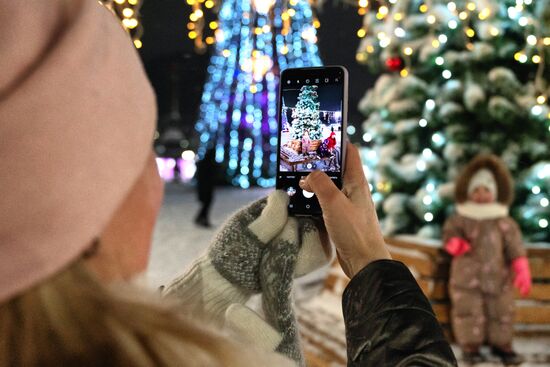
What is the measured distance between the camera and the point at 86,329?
419 millimetres

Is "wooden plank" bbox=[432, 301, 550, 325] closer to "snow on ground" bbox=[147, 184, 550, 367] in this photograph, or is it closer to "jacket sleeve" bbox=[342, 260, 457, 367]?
"snow on ground" bbox=[147, 184, 550, 367]

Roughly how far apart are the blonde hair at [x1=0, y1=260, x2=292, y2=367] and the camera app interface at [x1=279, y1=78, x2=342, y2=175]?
680 mm

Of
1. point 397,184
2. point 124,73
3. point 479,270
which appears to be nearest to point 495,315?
point 479,270

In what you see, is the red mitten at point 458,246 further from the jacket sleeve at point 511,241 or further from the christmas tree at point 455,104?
the christmas tree at point 455,104

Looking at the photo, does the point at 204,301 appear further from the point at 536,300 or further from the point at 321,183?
the point at 536,300

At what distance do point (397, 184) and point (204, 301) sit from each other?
337 centimetres

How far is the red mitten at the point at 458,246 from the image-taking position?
132 inches

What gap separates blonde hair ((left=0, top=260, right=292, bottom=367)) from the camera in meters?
0.42

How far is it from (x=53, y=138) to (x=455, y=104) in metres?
3.74

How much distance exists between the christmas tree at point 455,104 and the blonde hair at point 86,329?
3.60 metres

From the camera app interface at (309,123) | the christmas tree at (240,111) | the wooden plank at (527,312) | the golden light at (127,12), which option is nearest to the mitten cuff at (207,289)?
the camera app interface at (309,123)

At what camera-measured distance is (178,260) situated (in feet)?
17.5

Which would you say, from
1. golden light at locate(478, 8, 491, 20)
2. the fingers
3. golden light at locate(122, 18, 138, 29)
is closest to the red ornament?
golden light at locate(478, 8, 491, 20)

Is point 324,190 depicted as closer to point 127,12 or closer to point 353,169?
point 353,169
